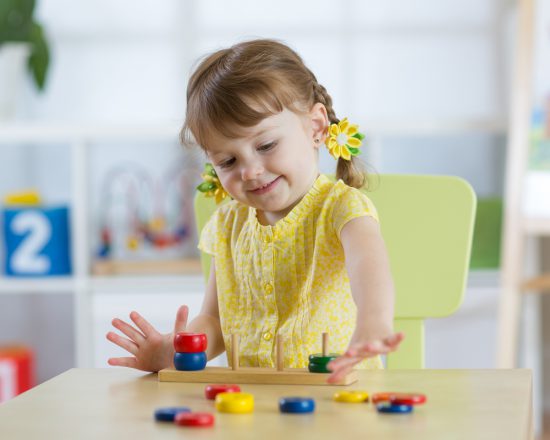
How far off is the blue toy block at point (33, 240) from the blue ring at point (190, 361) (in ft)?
6.60

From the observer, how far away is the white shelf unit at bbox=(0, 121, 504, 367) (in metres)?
2.82

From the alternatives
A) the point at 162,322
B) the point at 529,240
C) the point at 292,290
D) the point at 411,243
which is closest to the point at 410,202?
the point at 411,243

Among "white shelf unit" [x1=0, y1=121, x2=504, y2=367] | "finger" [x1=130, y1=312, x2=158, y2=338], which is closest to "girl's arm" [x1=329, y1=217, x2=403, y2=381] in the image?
"finger" [x1=130, y1=312, x2=158, y2=338]

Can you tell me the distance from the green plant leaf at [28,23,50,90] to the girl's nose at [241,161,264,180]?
7.24 ft

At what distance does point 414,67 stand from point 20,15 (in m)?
1.29

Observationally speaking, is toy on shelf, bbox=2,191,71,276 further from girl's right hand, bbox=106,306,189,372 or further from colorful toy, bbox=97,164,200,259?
girl's right hand, bbox=106,306,189,372

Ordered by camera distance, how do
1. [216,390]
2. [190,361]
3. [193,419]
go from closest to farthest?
[193,419] < [216,390] < [190,361]

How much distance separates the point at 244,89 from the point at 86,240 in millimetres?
1812

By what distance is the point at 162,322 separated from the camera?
2.76 metres

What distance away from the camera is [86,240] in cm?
288

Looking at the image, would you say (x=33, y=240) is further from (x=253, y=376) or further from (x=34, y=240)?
(x=253, y=376)

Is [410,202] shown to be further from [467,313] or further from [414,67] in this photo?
[414,67]

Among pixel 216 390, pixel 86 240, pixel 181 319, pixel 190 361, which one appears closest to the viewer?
pixel 216 390

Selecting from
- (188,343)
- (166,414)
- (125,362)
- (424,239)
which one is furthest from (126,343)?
(424,239)
